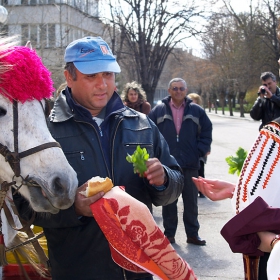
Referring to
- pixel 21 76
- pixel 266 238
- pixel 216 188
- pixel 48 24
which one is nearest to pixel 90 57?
pixel 21 76

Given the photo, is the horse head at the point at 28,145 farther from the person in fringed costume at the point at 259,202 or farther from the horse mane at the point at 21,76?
the person in fringed costume at the point at 259,202

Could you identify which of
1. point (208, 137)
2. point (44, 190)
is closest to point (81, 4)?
point (208, 137)

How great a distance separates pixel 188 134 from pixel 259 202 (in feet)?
14.8

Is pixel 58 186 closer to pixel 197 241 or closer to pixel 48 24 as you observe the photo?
pixel 197 241

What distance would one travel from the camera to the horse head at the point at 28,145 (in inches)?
90.4

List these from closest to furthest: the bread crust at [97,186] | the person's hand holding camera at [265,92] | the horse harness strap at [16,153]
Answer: the bread crust at [97,186]
the horse harness strap at [16,153]
the person's hand holding camera at [265,92]

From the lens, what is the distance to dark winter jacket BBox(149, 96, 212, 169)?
21.5 feet

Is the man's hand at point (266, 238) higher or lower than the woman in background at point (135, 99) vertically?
lower

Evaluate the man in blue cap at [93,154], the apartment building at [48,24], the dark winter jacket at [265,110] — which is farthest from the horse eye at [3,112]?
the apartment building at [48,24]

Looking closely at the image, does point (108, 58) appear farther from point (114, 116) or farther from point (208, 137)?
point (208, 137)

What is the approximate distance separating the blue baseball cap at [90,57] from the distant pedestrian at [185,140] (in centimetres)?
389

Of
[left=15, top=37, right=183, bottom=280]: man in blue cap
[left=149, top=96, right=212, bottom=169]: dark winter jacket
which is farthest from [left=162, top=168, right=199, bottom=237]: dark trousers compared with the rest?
[left=15, top=37, right=183, bottom=280]: man in blue cap

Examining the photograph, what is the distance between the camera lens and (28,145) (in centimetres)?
240

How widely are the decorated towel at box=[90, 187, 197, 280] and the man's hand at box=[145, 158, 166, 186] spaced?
0.18 m
